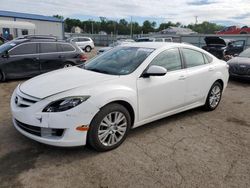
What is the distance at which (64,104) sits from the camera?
3.17 m

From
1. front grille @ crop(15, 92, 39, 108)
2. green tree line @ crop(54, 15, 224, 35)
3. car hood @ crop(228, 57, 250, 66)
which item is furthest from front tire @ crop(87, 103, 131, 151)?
green tree line @ crop(54, 15, 224, 35)

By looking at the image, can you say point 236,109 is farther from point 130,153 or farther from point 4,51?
point 4,51

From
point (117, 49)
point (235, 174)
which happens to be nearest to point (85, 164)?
point (235, 174)

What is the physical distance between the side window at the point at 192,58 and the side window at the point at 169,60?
221mm

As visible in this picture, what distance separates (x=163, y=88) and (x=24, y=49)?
19.7 ft

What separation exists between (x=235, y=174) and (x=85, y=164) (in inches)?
74.1

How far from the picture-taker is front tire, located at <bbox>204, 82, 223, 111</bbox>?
5.32 m

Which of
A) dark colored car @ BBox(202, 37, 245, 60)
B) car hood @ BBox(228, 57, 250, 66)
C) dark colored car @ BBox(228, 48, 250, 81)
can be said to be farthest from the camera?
dark colored car @ BBox(202, 37, 245, 60)

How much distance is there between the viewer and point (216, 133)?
432 cm

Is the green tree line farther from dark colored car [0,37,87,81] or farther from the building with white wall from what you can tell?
dark colored car [0,37,87,81]

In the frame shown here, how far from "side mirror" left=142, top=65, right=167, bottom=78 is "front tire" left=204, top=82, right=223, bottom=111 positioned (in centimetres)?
192

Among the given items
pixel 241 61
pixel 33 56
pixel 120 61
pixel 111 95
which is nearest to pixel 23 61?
pixel 33 56

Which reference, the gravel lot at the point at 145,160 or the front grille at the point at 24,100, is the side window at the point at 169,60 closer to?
the gravel lot at the point at 145,160

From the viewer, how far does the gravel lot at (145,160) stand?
9.50ft
